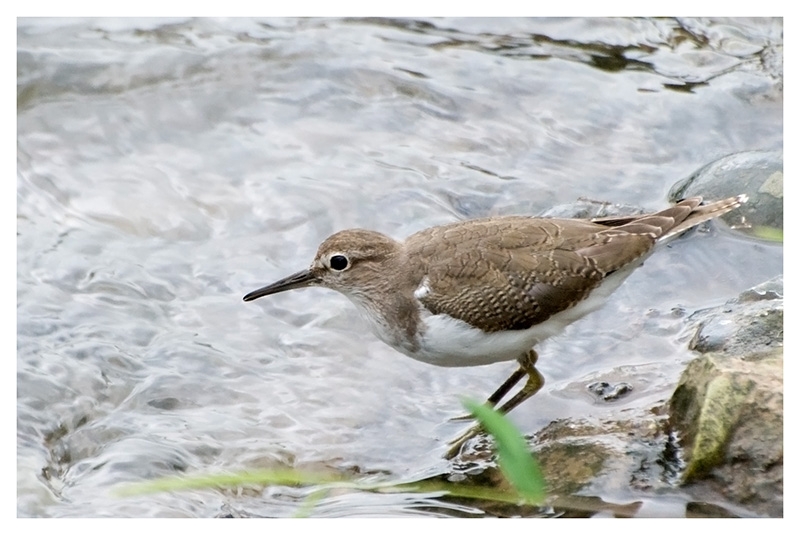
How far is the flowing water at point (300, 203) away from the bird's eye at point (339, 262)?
110 cm

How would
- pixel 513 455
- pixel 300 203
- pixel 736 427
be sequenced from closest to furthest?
pixel 513 455 < pixel 736 427 < pixel 300 203

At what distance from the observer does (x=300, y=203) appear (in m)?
10.3

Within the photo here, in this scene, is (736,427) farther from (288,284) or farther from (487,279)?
(288,284)

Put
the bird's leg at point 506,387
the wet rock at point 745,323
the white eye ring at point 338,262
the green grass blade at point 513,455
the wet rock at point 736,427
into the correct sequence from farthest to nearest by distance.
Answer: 1. the bird's leg at point 506,387
2. the white eye ring at point 338,262
3. the wet rock at point 745,323
4. the wet rock at point 736,427
5. the green grass blade at point 513,455

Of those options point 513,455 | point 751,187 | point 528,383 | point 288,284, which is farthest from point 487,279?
point 751,187

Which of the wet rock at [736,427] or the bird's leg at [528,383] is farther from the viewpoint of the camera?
the bird's leg at [528,383]

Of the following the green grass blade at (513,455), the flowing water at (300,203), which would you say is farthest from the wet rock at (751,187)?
the green grass blade at (513,455)

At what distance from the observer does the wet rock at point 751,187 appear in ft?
30.4

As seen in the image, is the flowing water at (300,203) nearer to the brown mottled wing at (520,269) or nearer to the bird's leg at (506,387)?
the bird's leg at (506,387)

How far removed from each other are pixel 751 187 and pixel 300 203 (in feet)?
15.1

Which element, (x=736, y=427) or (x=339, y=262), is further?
(x=339, y=262)

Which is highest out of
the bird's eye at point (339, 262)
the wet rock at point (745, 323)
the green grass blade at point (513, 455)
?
the green grass blade at point (513, 455)

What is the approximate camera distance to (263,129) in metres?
11.5

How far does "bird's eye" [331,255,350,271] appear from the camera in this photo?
7386 millimetres
